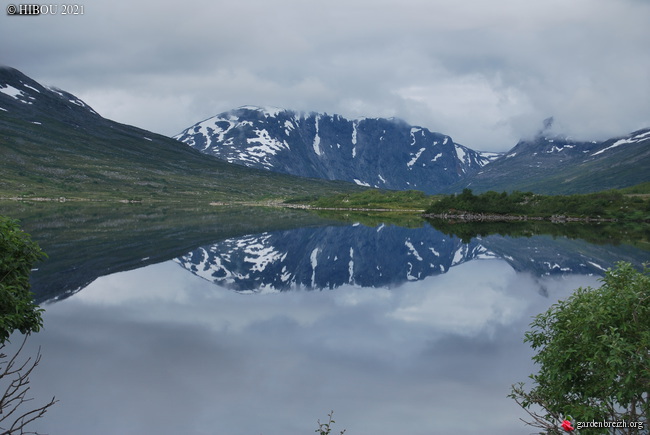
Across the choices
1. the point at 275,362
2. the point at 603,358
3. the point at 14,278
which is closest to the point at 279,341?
the point at 275,362

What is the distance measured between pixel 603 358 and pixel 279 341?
1554 cm

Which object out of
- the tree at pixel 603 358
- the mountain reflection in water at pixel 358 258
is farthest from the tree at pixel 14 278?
the mountain reflection in water at pixel 358 258

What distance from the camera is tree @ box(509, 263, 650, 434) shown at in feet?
38.8

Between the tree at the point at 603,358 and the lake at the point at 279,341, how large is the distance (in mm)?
3879

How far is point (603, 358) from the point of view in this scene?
40.6ft

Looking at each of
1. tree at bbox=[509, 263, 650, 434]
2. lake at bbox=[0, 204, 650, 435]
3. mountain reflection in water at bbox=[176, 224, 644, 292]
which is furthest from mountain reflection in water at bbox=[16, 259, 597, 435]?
mountain reflection in water at bbox=[176, 224, 644, 292]

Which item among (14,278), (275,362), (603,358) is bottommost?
(275,362)

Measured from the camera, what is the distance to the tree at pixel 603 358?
1182 centimetres

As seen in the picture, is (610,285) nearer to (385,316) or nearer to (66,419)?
(66,419)

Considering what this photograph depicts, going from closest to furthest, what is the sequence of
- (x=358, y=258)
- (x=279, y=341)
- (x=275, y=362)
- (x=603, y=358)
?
(x=603, y=358) < (x=275, y=362) < (x=279, y=341) < (x=358, y=258)

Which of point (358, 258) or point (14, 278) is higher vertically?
point (358, 258)

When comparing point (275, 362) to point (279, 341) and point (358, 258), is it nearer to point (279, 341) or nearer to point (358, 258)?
point (279, 341)

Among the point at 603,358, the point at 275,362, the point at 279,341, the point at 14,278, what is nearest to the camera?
the point at 603,358

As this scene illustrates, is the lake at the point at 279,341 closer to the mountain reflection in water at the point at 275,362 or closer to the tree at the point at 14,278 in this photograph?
the mountain reflection in water at the point at 275,362
